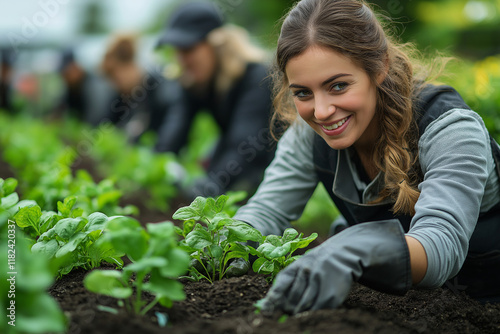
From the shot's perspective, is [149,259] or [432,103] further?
[432,103]

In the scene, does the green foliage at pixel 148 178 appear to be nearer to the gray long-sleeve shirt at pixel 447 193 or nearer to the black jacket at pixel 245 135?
the black jacket at pixel 245 135

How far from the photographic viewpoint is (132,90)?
6125 mm

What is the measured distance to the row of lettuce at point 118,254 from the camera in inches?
39.8

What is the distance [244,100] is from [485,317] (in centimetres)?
285

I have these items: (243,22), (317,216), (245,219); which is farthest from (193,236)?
(243,22)

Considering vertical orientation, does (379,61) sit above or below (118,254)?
above

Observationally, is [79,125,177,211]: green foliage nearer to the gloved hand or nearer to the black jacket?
the black jacket

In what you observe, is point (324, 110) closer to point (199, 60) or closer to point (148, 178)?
point (148, 178)

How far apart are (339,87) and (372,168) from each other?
410 millimetres

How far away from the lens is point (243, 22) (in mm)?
12680

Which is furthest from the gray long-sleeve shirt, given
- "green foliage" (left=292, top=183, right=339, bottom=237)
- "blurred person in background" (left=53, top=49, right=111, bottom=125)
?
"blurred person in background" (left=53, top=49, right=111, bottom=125)

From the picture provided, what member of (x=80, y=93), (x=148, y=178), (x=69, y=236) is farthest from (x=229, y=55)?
(x=80, y=93)

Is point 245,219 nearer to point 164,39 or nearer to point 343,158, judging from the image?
A: point 343,158

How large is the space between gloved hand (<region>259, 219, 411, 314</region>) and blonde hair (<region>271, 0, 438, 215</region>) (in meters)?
0.39
